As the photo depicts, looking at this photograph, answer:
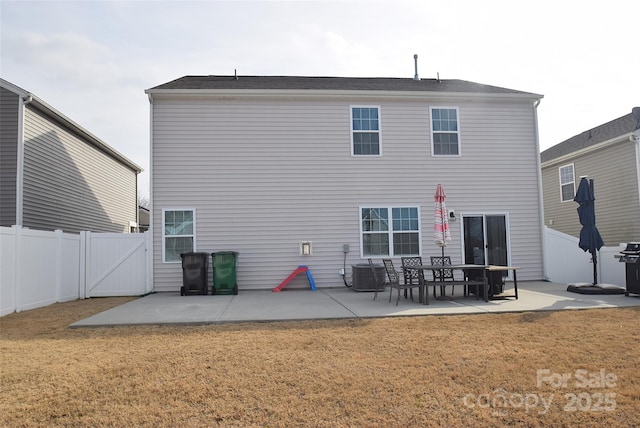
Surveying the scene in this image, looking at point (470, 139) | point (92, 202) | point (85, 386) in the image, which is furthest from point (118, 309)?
point (470, 139)

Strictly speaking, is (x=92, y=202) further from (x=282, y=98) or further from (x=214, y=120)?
(x=282, y=98)

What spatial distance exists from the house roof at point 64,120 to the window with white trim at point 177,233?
4.41 metres

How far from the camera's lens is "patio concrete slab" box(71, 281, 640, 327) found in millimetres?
7312

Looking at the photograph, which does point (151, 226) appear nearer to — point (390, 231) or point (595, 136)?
point (390, 231)

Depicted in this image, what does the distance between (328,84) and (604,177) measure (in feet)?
34.1

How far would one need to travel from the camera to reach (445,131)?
1284 centimetres

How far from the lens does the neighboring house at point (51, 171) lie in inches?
442

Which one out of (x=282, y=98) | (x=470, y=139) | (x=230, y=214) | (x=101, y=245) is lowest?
(x=101, y=245)

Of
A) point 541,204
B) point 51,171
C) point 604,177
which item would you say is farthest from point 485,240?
point 51,171

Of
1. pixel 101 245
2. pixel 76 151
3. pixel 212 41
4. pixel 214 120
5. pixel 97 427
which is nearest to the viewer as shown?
pixel 97 427

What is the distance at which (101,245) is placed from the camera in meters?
11.4

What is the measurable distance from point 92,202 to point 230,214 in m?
6.97

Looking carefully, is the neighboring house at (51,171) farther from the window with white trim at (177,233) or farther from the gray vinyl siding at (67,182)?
the window with white trim at (177,233)

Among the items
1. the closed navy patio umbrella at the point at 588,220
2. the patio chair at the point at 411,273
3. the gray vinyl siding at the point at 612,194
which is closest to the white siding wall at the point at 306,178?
the patio chair at the point at 411,273
